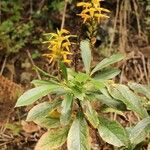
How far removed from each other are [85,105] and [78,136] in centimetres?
14

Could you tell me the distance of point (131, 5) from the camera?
13.2 ft

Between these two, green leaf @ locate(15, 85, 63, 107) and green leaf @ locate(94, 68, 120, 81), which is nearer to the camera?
green leaf @ locate(15, 85, 63, 107)

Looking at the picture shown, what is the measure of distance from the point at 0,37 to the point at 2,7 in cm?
40

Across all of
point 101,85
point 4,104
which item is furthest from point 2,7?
point 101,85

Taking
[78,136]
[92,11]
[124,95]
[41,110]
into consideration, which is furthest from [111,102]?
[92,11]

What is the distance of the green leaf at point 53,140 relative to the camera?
6.57 feet

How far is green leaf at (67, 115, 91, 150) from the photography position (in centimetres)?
189

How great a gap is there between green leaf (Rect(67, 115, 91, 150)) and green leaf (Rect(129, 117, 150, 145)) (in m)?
0.21

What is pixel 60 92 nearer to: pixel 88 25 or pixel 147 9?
pixel 88 25

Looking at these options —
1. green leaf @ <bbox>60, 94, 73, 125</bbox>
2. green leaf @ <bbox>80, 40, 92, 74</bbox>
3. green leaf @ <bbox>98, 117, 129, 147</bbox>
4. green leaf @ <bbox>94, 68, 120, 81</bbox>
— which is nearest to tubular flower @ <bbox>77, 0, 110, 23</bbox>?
green leaf @ <bbox>80, 40, 92, 74</bbox>

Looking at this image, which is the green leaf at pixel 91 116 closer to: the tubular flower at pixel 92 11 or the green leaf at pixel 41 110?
the green leaf at pixel 41 110

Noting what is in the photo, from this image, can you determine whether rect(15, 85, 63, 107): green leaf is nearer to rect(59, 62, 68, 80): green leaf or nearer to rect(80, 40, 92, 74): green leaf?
rect(59, 62, 68, 80): green leaf

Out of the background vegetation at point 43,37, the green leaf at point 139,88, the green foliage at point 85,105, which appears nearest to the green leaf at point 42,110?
the green foliage at point 85,105

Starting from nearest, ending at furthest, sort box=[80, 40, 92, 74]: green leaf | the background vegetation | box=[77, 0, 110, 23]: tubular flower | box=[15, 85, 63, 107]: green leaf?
1. box=[15, 85, 63, 107]: green leaf
2. box=[77, 0, 110, 23]: tubular flower
3. box=[80, 40, 92, 74]: green leaf
4. the background vegetation
